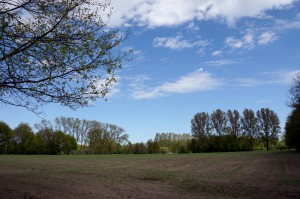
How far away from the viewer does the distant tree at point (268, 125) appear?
123m

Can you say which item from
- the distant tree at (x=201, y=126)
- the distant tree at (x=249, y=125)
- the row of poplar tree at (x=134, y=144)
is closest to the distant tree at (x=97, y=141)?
the row of poplar tree at (x=134, y=144)

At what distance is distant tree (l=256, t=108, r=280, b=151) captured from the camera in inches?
4840

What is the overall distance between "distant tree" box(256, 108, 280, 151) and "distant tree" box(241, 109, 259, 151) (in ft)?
6.24

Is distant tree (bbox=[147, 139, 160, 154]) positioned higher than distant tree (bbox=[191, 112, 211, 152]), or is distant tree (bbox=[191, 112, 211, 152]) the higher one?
distant tree (bbox=[191, 112, 211, 152])

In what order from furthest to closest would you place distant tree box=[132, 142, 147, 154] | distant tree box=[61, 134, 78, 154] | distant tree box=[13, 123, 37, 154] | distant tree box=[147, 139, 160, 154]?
distant tree box=[132, 142, 147, 154] < distant tree box=[147, 139, 160, 154] < distant tree box=[61, 134, 78, 154] < distant tree box=[13, 123, 37, 154]

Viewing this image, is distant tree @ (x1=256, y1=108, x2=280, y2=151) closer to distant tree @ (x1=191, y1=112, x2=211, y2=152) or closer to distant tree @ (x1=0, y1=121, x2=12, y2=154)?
distant tree @ (x1=191, y1=112, x2=211, y2=152)

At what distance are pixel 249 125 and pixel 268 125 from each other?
276 inches

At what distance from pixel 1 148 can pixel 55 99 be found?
11392 cm

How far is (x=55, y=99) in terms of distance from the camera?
35.2 ft

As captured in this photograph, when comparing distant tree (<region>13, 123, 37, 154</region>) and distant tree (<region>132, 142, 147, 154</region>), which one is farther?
distant tree (<region>132, 142, 147, 154</region>)

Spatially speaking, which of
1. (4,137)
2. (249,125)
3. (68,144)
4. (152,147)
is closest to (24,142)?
(4,137)

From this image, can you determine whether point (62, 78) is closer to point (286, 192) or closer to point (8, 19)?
point (8, 19)

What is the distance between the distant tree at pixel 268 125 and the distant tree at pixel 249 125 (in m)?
1.90

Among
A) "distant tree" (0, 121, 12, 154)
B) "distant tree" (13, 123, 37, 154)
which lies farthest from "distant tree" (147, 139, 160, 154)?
"distant tree" (0, 121, 12, 154)
